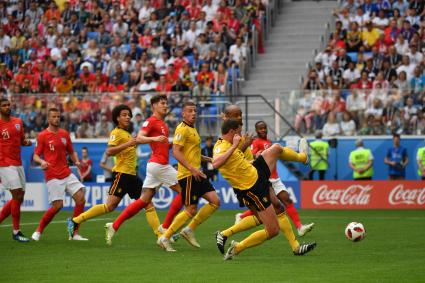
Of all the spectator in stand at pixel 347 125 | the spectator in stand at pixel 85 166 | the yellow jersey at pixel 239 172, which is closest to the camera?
the yellow jersey at pixel 239 172

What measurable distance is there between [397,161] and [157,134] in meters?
13.5

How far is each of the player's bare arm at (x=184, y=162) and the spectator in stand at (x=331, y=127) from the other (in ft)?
46.4

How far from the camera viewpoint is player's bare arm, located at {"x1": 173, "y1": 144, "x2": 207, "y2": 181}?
1541 centimetres

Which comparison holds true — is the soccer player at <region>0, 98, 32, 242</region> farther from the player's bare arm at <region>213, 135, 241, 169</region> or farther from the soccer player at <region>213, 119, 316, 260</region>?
the player's bare arm at <region>213, 135, 241, 169</region>

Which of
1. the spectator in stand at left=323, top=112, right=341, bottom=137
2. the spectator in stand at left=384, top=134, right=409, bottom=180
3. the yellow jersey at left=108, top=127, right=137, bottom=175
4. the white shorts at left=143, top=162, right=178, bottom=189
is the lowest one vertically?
the spectator in stand at left=384, top=134, right=409, bottom=180

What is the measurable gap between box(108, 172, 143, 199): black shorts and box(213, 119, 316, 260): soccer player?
127 inches

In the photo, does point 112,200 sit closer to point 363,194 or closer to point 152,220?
point 152,220

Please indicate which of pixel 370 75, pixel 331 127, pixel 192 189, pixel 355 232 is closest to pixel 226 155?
pixel 192 189

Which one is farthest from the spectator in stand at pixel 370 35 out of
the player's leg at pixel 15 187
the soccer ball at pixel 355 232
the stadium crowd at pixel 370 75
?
the soccer ball at pixel 355 232

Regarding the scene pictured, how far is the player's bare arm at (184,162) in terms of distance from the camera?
1541 centimetres

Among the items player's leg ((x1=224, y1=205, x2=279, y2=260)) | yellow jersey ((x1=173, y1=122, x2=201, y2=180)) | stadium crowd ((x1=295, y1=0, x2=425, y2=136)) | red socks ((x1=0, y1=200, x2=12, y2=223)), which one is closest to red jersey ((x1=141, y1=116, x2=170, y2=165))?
yellow jersey ((x1=173, y1=122, x2=201, y2=180))

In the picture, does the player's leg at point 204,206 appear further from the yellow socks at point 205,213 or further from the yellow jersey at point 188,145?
the yellow jersey at point 188,145

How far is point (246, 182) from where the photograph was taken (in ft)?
47.5

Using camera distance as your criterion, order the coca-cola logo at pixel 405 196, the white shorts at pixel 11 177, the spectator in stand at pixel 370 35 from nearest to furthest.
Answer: the white shorts at pixel 11 177
the coca-cola logo at pixel 405 196
the spectator in stand at pixel 370 35
